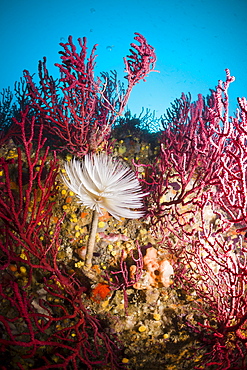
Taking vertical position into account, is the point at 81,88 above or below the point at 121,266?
above

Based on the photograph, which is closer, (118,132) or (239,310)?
(239,310)

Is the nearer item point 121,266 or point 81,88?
point 121,266

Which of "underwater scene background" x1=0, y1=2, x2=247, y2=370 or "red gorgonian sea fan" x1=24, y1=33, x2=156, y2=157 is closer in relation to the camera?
"underwater scene background" x1=0, y1=2, x2=247, y2=370

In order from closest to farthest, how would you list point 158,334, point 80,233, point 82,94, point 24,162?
point 158,334
point 80,233
point 82,94
point 24,162

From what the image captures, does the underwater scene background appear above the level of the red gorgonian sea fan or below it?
below

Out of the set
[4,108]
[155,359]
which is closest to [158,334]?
[155,359]

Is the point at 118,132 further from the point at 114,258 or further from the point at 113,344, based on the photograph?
the point at 113,344

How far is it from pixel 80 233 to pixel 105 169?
1.64 m

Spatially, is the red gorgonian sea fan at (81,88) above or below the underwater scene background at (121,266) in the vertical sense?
above

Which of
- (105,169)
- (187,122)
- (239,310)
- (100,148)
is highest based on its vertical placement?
(187,122)

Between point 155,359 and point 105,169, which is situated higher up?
point 105,169

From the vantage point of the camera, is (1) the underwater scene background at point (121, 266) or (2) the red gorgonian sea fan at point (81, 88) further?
(2) the red gorgonian sea fan at point (81, 88)

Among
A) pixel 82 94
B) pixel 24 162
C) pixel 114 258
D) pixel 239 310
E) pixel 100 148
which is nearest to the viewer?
pixel 239 310

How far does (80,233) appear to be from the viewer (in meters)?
3.57
